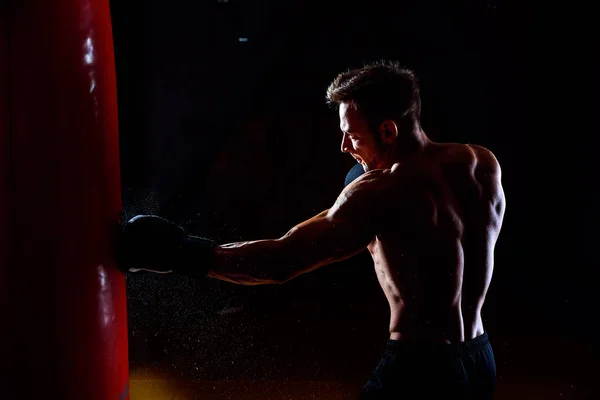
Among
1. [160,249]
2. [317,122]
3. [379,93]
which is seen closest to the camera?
[160,249]

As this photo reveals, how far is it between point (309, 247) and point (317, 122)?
4.28 meters

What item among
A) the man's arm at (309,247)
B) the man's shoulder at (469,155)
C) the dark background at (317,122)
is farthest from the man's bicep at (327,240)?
the dark background at (317,122)

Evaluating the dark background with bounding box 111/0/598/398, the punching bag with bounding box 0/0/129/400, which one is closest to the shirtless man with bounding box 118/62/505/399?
the punching bag with bounding box 0/0/129/400

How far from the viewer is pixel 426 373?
130 centimetres

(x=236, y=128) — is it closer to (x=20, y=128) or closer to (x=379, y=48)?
(x=379, y=48)

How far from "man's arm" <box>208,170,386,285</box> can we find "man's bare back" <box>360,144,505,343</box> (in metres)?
0.05

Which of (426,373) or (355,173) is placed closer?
(426,373)

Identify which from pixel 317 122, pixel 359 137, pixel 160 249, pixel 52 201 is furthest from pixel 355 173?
pixel 317 122

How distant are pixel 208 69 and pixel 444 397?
4871mm

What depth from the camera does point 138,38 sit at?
18.3ft

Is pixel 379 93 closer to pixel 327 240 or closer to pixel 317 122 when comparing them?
pixel 327 240

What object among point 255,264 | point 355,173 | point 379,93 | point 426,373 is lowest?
point 426,373

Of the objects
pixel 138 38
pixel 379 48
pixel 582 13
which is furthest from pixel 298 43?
pixel 582 13

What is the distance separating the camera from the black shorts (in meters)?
1.31
